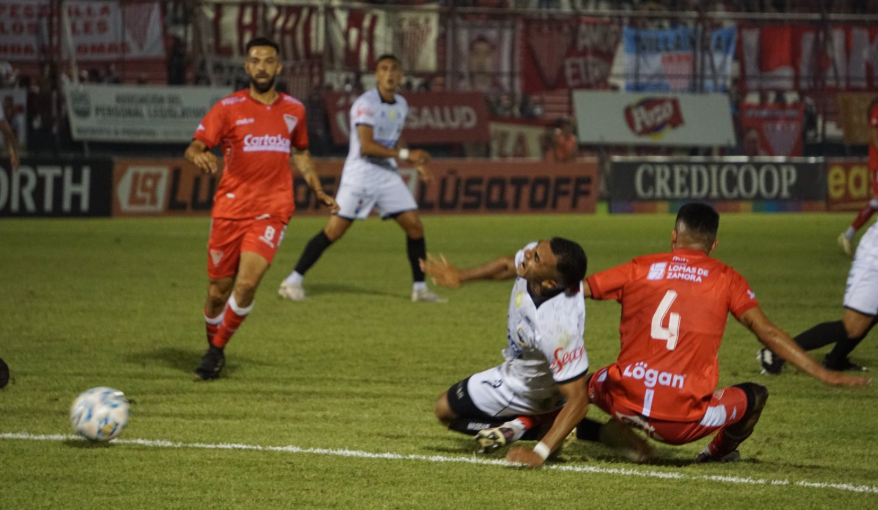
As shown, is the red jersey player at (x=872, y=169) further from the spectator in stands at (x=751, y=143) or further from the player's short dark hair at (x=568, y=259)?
the spectator in stands at (x=751, y=143)

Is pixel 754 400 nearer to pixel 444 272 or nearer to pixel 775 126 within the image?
pixel 444 272

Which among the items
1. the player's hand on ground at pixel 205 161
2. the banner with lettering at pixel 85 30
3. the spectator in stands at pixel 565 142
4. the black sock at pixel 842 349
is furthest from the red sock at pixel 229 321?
the spectator in stands at pixel 565 142

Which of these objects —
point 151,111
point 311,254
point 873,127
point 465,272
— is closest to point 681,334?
point 465,272

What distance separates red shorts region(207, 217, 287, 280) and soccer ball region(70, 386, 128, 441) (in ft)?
7.02

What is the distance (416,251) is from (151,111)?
13272 millimetres

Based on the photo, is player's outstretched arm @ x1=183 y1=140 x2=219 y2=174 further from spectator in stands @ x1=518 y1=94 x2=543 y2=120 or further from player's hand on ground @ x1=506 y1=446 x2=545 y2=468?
spectator in stands @ x1=518 y1=94 x2=543 y2=120

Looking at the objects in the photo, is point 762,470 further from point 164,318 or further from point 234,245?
point 164,318

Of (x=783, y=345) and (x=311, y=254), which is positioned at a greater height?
(x=783, y=345)

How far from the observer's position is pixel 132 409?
6.67m

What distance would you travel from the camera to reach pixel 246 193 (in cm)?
785

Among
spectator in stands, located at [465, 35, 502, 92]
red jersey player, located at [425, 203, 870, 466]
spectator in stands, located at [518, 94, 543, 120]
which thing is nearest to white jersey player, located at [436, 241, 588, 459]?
red jersey player, located at [425, 203, 870, 466]

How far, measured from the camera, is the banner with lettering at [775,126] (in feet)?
89.6

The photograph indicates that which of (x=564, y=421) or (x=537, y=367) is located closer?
(x=564, y=421)

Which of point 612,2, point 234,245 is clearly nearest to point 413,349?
point 234,245
